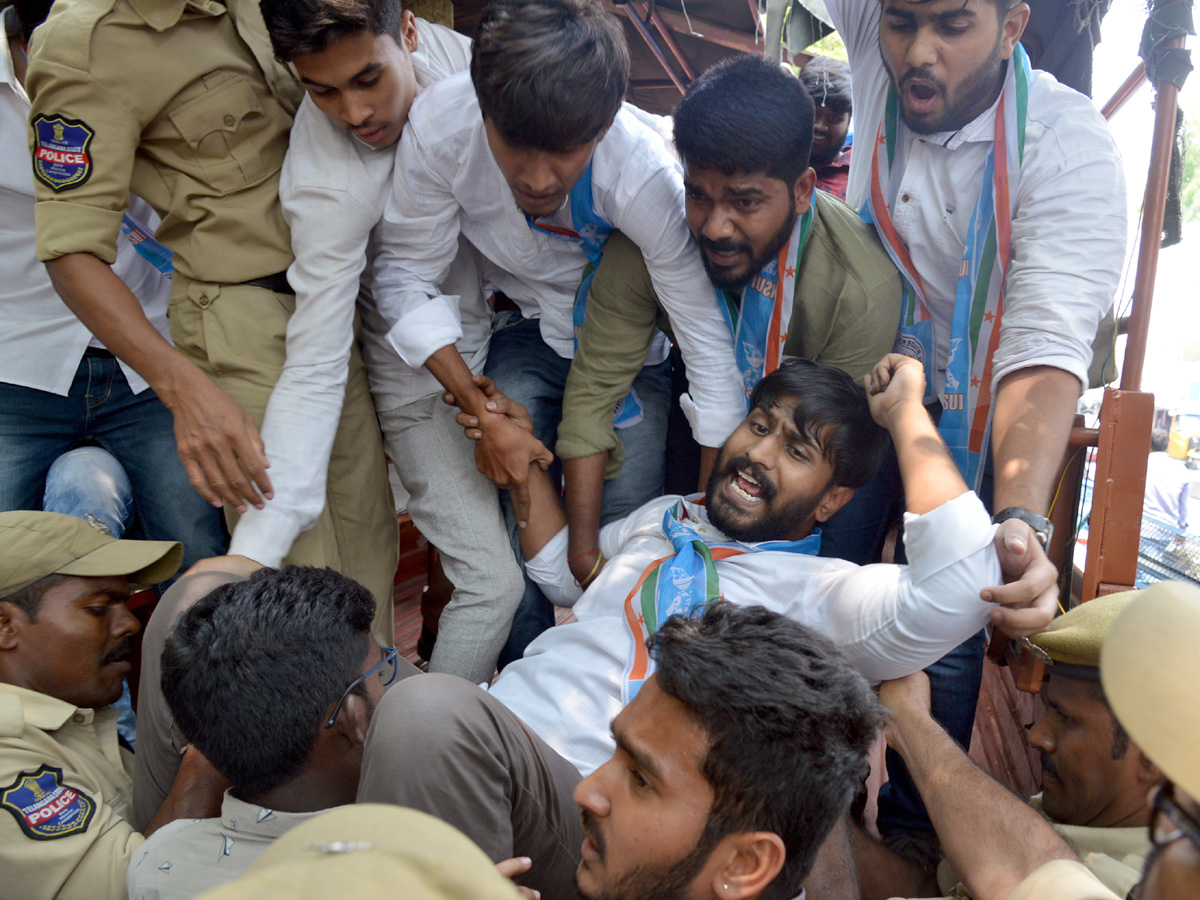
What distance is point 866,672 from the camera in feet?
5.80

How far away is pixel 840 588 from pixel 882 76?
1445 mm

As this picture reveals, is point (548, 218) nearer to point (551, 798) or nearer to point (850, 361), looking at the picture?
point (850, 361)

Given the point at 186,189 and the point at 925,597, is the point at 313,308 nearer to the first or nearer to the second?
the point at 186,189

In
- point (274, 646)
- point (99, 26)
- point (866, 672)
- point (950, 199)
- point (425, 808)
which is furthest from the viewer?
point (950, 199)

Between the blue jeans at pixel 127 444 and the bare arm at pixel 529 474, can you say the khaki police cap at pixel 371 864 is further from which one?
the blue jeans at pixel 127 444

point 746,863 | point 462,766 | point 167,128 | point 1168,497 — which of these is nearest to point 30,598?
point 167,128

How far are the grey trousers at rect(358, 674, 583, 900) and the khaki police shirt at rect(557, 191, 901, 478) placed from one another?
104 centimetres

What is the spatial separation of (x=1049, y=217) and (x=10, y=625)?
8.79 feet

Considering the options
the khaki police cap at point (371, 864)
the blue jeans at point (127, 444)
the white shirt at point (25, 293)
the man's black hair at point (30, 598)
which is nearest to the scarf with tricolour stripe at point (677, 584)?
the khaki police cap at point (371, 864)

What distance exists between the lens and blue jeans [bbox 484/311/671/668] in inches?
100

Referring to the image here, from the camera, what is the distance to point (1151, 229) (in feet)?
6.40

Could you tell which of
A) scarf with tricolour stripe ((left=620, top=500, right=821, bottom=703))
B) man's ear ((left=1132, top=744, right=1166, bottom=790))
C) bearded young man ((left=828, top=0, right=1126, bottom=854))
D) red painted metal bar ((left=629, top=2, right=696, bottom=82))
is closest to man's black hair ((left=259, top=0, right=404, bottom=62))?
bearded young man ((left=828, top=0, right=1126, bottom=854))

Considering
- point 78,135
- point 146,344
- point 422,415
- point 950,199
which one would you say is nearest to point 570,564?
point 422,415

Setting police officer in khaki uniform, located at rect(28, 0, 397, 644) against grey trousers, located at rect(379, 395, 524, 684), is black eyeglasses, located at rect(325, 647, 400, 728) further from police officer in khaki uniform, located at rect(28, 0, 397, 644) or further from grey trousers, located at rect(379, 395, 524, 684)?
police officer in khaki uniform, located at rect(28, 0, 397, 644)
